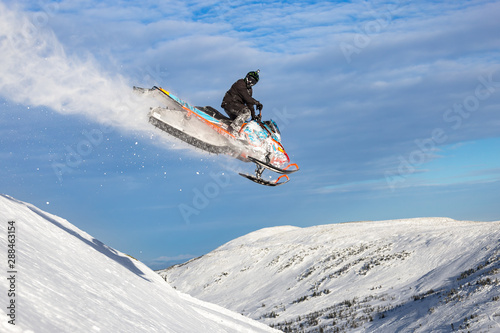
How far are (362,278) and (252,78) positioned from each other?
66.3 ft

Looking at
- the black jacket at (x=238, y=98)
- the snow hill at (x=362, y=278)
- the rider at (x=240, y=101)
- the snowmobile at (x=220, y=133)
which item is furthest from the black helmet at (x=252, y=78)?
the snow hill at (x=362, y=278)

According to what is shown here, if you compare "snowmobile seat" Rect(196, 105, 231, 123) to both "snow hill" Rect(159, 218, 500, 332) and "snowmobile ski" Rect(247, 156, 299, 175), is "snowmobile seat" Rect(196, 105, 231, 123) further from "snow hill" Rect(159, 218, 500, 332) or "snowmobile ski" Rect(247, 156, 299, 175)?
"snow hill" Rect(159, 218, 500, 332)

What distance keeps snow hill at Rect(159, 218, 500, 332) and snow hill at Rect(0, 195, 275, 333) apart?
33.5ft

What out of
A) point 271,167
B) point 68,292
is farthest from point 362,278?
point 68,292

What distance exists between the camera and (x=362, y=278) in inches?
1185

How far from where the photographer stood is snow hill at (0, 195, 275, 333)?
5141mm

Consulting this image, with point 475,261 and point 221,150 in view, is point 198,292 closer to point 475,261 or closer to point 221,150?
point 475,261

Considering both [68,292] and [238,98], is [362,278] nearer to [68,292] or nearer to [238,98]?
[238,98]

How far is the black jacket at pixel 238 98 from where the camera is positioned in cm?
1462

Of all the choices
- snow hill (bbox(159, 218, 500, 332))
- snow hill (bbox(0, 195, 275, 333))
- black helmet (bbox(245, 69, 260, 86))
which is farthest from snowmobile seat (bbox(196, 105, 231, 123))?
snow hill (bbox(159, 218, 500, 332))

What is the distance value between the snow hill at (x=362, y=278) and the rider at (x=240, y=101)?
10.7 meters

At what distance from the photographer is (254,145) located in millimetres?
14938

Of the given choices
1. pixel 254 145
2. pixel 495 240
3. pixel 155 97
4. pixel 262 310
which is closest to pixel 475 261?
pixel 495 240

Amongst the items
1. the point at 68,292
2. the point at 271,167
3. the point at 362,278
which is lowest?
the point at 362,278
